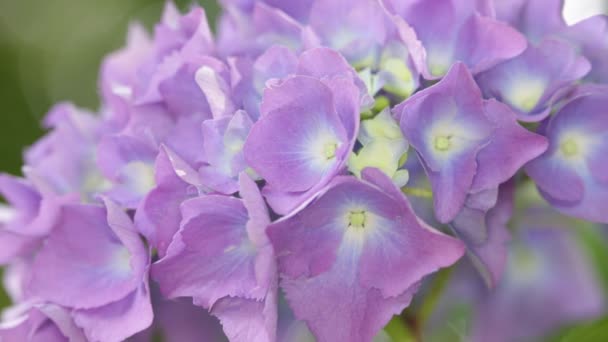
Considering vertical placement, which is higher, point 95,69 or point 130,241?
point 130,241

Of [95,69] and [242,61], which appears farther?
[95,69]

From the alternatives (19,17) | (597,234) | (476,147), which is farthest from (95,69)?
(476,147)

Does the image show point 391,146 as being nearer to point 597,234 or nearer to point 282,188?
point 282,188

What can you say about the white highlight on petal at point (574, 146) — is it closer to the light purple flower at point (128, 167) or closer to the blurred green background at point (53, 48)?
the light purple flower at point (128, 167)

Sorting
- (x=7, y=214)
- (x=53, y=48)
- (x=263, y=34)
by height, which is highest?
Result: (x=263, y=34)

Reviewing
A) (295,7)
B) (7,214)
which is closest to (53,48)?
(7,214)

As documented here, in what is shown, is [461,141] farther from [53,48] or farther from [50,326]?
[53,48]
